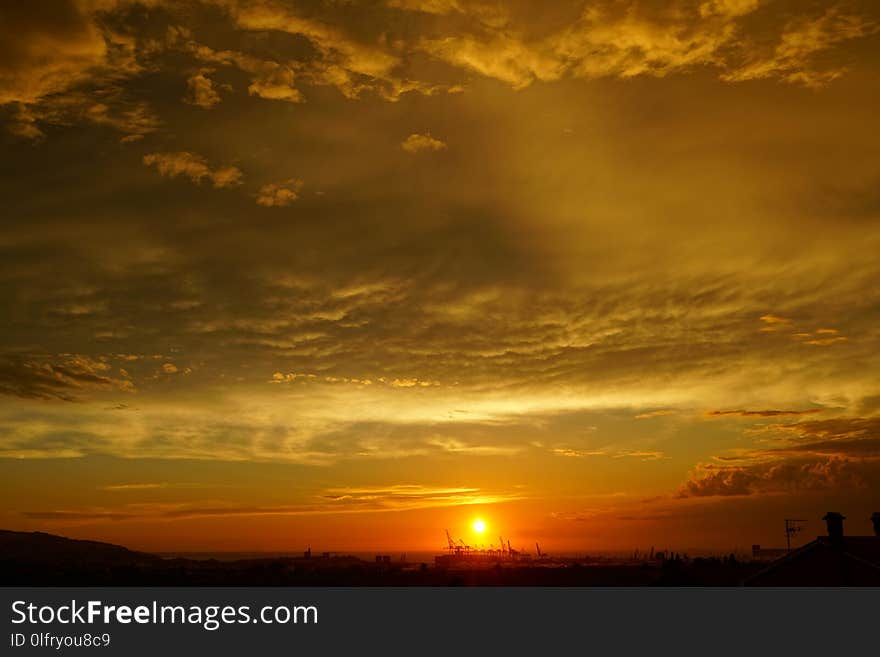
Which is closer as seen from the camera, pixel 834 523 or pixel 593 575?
pixel 834 523

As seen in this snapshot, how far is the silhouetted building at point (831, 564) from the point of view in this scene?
162ft

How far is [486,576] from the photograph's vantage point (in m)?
159

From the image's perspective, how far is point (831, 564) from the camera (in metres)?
50.7

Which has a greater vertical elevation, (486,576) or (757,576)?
(757,576)

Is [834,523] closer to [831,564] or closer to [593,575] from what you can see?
[831,564]

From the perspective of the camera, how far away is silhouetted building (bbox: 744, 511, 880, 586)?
49250 millimetres

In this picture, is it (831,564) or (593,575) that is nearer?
(831,564)

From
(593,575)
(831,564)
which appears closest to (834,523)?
(831,564)

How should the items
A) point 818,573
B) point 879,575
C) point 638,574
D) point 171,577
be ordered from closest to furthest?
point 879,575 → point 818,573 → point 638,574 → point 171,577
